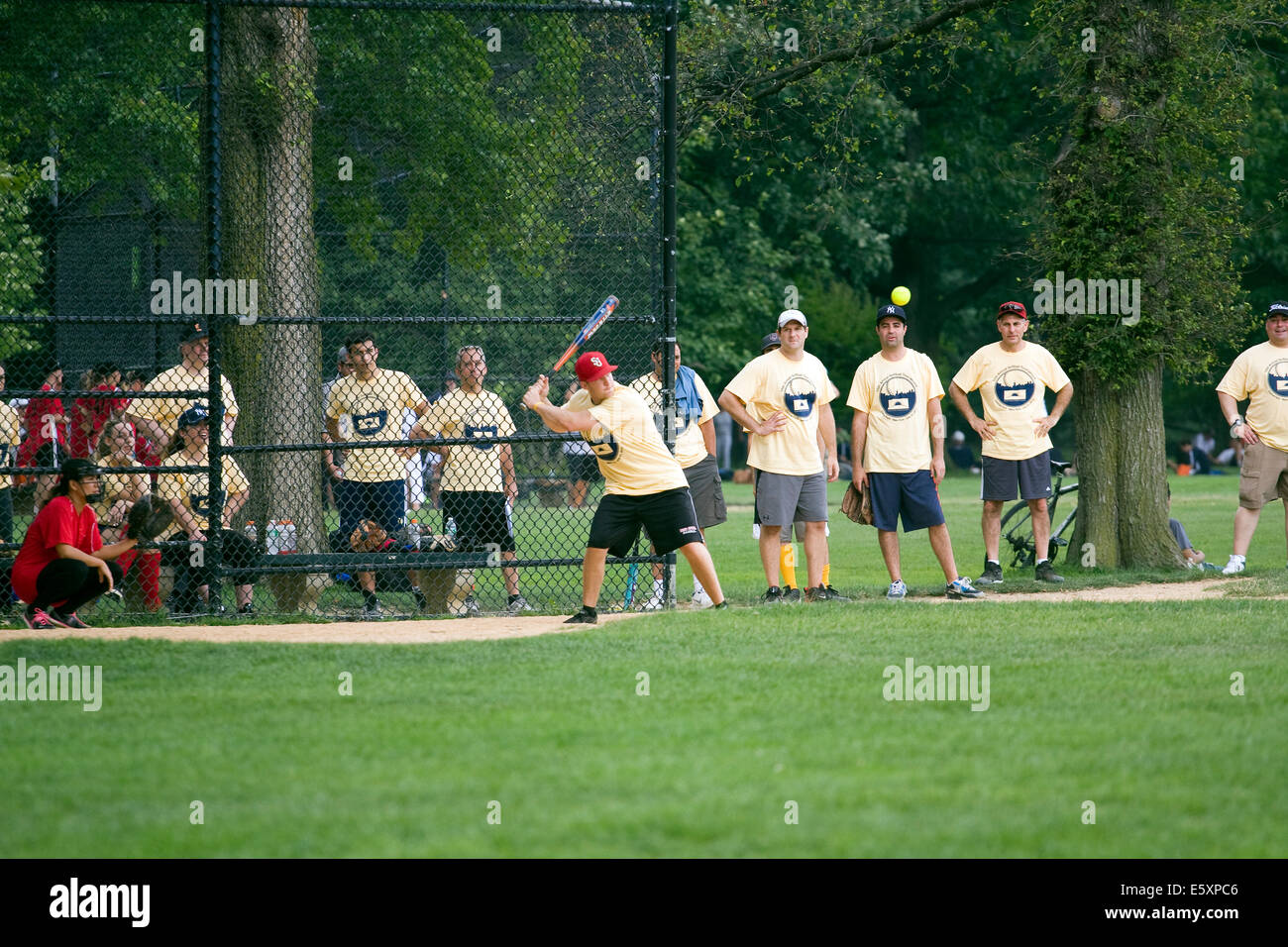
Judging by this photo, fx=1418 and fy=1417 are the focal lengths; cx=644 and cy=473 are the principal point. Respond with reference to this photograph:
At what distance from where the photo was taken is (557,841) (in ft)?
14.5

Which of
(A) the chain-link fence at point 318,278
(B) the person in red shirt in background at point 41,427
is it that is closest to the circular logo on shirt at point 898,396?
(A) the chain-link fence at point 318,278

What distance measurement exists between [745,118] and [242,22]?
4.32m

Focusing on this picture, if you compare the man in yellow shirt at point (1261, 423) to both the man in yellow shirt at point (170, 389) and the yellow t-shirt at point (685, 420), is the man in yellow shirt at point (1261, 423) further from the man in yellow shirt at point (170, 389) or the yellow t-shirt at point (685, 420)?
the man in yellow shirt at point (170, 389)

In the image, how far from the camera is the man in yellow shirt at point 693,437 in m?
10.3

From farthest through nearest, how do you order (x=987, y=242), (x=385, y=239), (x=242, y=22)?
1. (x=987, y=242)
2. (x=385, y=239)
3. (x=242, y=22)

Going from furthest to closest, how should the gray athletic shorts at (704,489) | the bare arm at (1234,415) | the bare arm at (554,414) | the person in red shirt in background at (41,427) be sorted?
the bare arm at (1234,415), the person in red shirt in background at (41,427), the gray athletic shorts at (704,489), the bare arm at (554,414)

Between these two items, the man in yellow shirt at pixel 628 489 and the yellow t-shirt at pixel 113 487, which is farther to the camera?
the yellow t-shirt at pixel 113 487

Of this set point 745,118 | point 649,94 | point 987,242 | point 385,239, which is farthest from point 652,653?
point 987,242

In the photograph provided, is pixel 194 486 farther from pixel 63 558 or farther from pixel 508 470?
pixel 508 470

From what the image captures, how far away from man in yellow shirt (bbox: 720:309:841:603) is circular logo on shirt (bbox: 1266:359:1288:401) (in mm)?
4084

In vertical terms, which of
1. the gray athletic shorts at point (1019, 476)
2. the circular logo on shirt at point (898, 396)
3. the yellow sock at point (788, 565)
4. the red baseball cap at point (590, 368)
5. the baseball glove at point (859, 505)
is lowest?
the yellow sock at point (788, 565)

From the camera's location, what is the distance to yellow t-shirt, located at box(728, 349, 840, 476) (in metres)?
10.4

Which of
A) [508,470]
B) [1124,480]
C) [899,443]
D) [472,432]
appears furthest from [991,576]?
[472,432]

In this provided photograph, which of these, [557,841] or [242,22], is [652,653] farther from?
[242,22]
